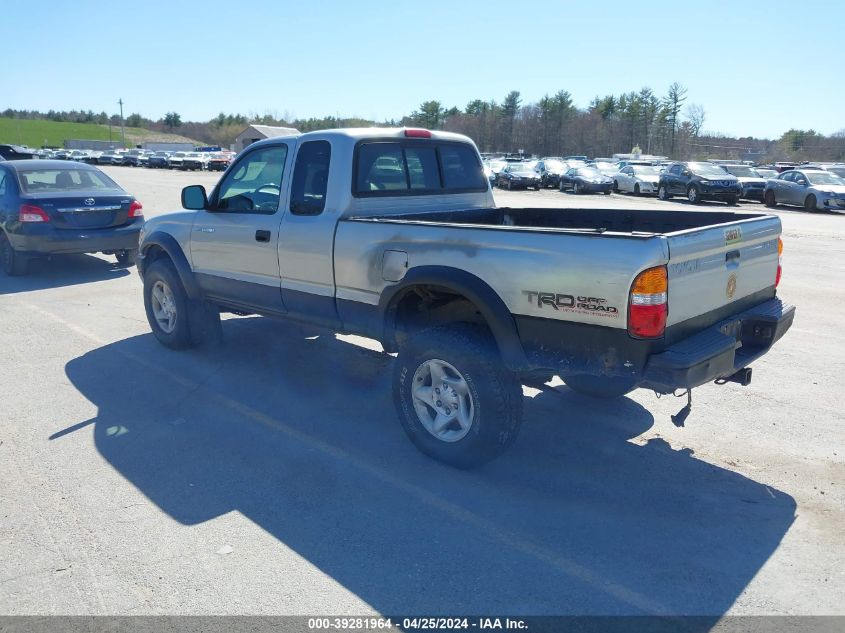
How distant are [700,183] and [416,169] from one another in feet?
75.2

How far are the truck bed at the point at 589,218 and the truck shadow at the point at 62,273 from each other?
22.5 ft

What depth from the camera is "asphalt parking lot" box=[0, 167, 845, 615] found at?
11.0 ft

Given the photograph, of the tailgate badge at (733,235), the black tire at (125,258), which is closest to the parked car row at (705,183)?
the black tire at (125,258)

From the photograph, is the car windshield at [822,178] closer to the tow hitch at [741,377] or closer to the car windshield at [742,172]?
the car windshield at [742,172]

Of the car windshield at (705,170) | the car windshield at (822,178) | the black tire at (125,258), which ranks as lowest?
the black tire at (125,258)

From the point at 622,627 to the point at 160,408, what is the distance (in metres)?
3.86

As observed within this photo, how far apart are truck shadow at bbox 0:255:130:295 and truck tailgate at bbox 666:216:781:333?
9.09m

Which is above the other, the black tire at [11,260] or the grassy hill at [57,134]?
the grassy hill at [57,134]

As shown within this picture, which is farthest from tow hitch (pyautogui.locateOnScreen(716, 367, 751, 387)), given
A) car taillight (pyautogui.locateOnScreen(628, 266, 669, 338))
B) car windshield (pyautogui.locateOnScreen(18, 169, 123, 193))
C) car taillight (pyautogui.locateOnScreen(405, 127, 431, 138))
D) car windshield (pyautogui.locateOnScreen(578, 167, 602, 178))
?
car windshield (pyautogui.locateOnScreen(578, 167, 602, 178))

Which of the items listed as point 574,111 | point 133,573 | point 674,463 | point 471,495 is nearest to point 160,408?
point 133,573

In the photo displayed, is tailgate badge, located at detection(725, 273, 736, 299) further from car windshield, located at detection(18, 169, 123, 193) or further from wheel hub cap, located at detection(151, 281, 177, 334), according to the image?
car windshield, located at detection(18, 169, 123, 193)

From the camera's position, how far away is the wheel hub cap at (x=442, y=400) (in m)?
4.49

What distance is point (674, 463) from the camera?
466 centimetres

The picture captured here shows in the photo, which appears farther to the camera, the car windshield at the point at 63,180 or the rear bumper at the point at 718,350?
the car windshield at the point at 63,180
